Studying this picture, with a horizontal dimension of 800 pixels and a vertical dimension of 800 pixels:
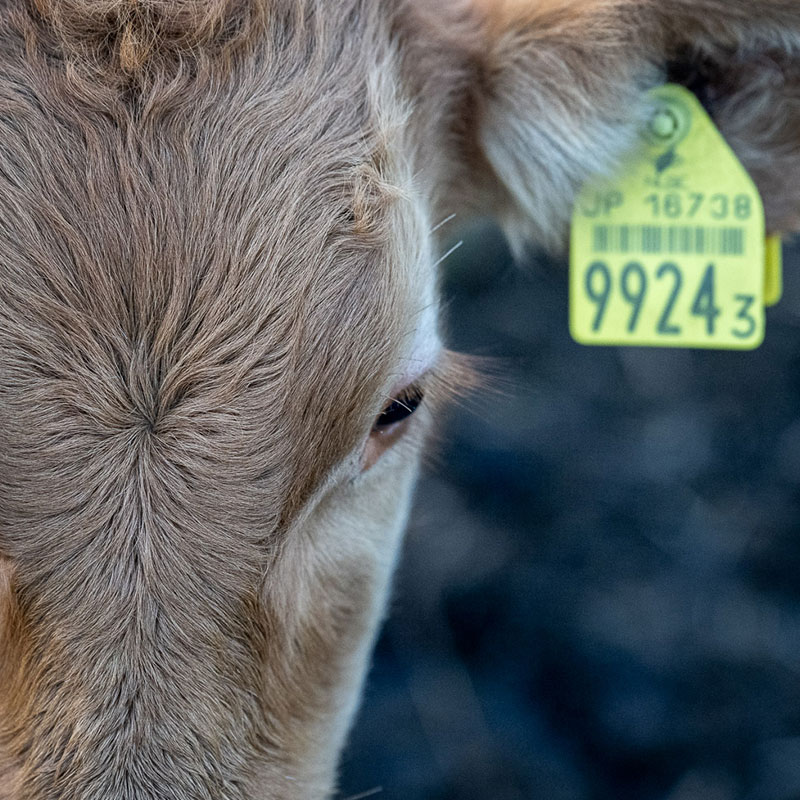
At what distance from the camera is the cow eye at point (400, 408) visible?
1.66m

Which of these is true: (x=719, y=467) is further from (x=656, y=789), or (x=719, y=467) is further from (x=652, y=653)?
(x=656, y=789)

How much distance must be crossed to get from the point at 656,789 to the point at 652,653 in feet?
1.33

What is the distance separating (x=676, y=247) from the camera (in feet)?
6.25

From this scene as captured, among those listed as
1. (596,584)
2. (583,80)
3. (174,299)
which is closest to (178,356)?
(174,299)

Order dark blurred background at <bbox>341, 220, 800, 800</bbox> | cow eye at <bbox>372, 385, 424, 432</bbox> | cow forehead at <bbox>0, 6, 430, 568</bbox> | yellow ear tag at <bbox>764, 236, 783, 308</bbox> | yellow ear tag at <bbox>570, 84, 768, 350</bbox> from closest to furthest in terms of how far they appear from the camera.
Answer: cow forehead at <bbox>0, 6, 430, 568</bbox>
cow eye at <bbox>372, 385, 424, 432</bbox>
yellow ear tag at <bbox>570, 84, 768, 350</bbox>
yellow ear tag at <bbox>764, 236, 783, 308</bbox>
dark blurred background at <bbox>341, 220, 800, 800</bbox>

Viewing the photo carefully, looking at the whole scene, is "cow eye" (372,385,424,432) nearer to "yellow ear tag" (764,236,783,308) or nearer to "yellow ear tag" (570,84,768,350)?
"yellow ear tag" (570,84,768,350)

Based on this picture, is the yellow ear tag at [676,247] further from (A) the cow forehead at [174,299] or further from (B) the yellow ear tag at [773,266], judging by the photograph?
(A) the cow forehead at [174,299]

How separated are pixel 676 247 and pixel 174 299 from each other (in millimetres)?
949

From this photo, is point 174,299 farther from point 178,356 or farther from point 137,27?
point 137,27

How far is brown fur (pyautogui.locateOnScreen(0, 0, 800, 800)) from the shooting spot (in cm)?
135

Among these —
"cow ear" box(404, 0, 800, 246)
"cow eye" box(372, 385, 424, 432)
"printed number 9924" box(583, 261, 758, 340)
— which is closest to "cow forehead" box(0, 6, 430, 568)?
"cow eye" box(372, 385, 424, 432)

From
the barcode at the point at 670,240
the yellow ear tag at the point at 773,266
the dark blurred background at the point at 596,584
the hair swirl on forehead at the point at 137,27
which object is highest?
the hair swirl on forehead at the point at 137,27

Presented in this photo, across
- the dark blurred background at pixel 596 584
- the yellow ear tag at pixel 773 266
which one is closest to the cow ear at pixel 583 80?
the yellow ear tag at pixel 773 266

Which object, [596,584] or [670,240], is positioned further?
[596,584]
